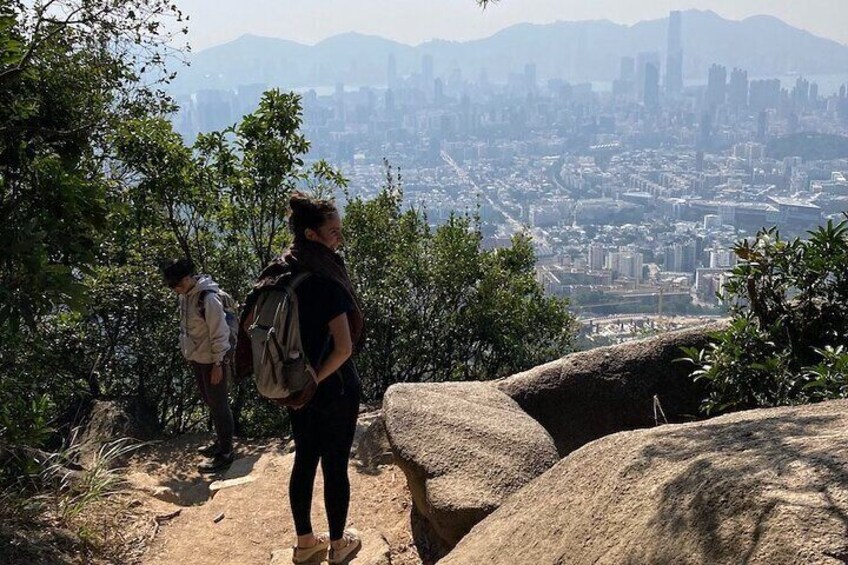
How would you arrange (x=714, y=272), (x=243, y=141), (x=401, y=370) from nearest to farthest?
(x=243, y=141), (x=401, y=370), (x=714, y=272)

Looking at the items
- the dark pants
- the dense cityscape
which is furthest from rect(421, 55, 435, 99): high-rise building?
the dark pants

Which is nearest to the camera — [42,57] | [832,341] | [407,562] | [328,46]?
[407,562]

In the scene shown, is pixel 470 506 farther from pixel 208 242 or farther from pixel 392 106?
pixel 392 106

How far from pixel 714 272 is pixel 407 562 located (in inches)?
549

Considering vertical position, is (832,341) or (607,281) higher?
(832,341)

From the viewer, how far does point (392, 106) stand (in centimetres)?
8531

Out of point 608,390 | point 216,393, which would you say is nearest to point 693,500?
point 608,390

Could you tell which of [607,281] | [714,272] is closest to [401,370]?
[714,272]

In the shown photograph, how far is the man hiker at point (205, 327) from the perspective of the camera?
593 cm

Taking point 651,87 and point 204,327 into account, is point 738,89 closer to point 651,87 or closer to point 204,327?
point 651,87

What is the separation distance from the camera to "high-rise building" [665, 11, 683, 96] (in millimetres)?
124306

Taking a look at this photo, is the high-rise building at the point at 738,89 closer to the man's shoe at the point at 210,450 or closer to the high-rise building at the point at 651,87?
the high-rise building at the point at 651,87

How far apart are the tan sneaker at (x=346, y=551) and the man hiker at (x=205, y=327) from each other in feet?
6.93

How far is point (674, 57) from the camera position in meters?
129
